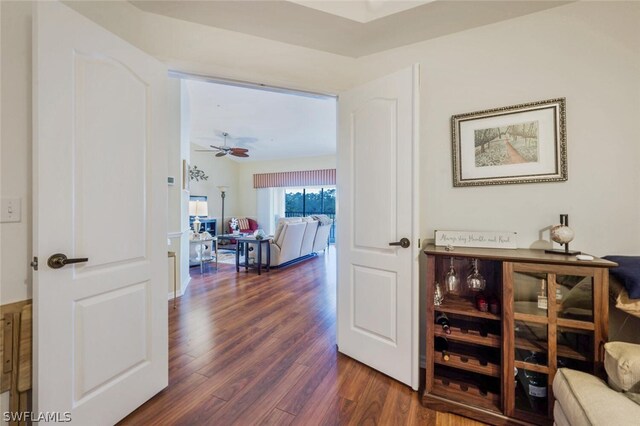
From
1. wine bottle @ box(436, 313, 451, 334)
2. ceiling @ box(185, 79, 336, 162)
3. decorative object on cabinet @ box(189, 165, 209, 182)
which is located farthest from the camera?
decorative object on cabinet @ box(189, 165, 209, 182)

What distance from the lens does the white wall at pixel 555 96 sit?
147 cm

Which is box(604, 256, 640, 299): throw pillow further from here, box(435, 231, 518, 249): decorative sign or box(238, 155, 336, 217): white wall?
box(238, 155, 336, 217): white wall

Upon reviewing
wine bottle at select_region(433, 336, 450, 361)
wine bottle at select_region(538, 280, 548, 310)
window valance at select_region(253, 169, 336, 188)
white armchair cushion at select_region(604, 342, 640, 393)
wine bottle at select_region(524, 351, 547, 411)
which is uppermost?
window valance at select_region(253, 169, 336, 188)

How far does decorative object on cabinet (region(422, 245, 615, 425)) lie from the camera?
49.6 inches

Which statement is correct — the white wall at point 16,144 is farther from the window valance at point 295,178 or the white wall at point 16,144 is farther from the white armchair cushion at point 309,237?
the window valance at point 295,178

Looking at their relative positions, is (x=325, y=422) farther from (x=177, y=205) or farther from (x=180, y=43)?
(x=177, y=205)

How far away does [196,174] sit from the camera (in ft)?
24.2

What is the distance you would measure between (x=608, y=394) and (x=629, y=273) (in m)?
0.57

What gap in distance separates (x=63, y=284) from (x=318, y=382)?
4.90 ft

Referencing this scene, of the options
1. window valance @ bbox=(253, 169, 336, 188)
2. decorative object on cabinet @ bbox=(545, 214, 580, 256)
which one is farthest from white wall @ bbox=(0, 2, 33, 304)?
window valance @ bbox=(253, 169, 336, 188)

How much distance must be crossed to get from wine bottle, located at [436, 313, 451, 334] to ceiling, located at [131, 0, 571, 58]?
74.6 inches

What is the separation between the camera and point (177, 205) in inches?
139

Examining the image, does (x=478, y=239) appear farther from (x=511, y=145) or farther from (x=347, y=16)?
(x=347, y=16)

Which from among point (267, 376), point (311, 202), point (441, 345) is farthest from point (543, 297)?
point (311, 202)
